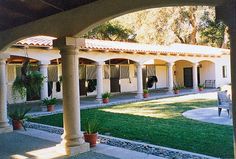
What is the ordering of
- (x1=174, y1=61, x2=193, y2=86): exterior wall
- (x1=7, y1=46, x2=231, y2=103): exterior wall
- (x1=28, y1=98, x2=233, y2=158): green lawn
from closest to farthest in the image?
(x1=28, y1=98, x2=233, y2=158): green lawn → (x1=7, y1=46, x2=231, y2=103): exterior wall → (x1=174, y1=61, x2=193, y2=86): exterior wall

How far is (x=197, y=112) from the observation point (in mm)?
12805

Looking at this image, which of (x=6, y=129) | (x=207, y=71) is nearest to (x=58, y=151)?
(x=6, y=129)

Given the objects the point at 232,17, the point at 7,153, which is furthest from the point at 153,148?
the point at 232,17

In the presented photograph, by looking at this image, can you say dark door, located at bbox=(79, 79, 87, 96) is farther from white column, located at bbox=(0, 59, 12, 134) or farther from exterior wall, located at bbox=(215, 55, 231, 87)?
exterior wall, located at bbox=(215, 55, 231, 87)

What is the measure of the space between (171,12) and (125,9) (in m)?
29.4

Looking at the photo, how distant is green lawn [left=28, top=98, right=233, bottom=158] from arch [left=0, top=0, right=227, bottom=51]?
11.2 ft

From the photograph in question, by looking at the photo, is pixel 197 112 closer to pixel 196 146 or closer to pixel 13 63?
pixel 196 146

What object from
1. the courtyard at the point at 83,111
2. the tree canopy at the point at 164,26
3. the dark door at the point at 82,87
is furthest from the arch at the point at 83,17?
the tree canopy at the point at 164,26

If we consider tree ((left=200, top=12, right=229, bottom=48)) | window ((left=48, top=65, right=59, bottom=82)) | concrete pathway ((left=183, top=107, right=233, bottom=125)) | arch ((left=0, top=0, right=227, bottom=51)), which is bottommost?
concrete pathway ((left=183, top=107, right=233, bottom=125))

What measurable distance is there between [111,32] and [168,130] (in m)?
27.5

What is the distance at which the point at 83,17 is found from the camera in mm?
6449

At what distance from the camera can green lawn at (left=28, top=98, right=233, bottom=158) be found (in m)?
7.38

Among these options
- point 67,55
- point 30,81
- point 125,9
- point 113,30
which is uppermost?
point 113,30

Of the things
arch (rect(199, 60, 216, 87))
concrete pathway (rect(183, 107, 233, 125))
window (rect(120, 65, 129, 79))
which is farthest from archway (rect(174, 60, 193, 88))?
concrete pathway (rect(183, 107, 233, 125))
